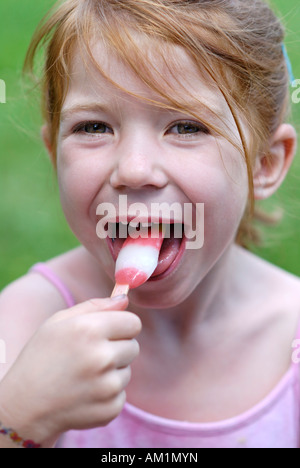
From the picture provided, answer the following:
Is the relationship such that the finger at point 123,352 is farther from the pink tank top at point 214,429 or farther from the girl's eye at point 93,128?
the pink tank top at point 214,429

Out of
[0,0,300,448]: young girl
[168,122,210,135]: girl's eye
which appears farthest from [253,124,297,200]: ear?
[168,122,210,135]: girl's eye

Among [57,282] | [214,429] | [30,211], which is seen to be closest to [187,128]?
[57,282]

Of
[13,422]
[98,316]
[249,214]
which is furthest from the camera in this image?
[249,214]

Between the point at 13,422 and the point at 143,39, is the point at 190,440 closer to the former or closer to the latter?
the point at 13,422

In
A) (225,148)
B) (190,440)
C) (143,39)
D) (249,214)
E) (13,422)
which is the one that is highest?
(143,39)

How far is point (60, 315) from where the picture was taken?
4.28 ft

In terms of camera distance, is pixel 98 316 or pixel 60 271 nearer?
pixel 98 316

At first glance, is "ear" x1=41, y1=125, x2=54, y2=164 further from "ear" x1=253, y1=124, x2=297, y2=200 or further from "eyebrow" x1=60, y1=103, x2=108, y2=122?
"ear" x1=253, y1=124, x2=297, y2=200

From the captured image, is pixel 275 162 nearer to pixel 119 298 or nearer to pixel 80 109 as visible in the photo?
pixel 80 109

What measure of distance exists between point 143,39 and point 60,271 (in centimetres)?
77

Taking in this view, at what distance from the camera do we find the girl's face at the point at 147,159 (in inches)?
56.0

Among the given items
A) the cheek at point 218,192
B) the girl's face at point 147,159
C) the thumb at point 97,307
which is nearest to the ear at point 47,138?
the girl's face at point 147,159

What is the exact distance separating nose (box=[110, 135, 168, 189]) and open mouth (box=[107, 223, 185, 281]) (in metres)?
0.13
